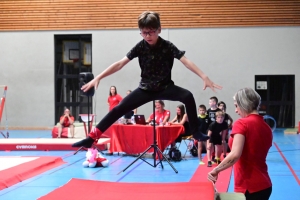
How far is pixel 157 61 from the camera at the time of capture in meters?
3.92

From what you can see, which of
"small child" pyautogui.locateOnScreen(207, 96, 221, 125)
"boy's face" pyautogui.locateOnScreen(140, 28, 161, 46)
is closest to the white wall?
"small child" pyautogui.locateOnScreen(207, 96, 221, 125)

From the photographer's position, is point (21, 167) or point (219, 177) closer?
point (219, 177)

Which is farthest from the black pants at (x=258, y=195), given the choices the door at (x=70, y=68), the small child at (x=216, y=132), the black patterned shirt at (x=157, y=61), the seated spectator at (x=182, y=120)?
the door at (x=70, y=68)

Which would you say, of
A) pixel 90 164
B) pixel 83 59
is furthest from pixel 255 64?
pixel 90 164

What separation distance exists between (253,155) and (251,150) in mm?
41

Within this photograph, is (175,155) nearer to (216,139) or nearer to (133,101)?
(216,139)

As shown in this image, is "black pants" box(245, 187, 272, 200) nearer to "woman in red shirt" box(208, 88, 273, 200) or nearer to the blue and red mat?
"woman in red shirt" box(208, 88, 273, 200)

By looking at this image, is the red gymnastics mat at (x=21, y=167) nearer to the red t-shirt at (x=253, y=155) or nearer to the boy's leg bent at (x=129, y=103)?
the boy's leg bent at (x=129, y=103)

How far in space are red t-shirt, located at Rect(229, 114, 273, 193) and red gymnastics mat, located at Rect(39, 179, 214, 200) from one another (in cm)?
30

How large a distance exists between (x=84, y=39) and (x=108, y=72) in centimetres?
1225

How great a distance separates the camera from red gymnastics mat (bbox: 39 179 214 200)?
328cm

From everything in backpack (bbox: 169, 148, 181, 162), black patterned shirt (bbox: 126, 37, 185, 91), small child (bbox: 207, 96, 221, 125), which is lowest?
backpack (bbox: 169, 148, 181, 162)

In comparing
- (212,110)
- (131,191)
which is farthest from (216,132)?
(131,191)

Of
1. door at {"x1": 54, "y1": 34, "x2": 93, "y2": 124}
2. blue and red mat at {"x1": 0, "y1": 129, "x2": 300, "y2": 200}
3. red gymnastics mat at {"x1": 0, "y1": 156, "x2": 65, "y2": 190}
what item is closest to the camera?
blue and red mat at {"x1": 0, "y1": 129, "x2": 300, "y2": 200}
